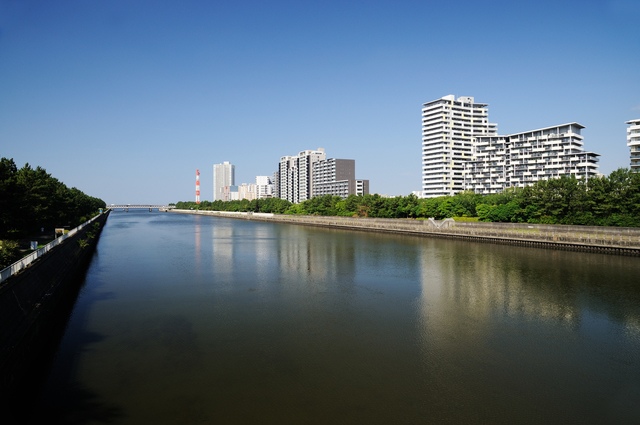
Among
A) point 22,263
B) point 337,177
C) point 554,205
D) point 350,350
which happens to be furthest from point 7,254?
point 337,177

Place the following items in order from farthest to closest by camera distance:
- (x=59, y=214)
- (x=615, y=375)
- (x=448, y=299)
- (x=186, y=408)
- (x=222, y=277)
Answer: (x=59, y=214)
(x=222, y=277)
(x=448, y=299)
(x=615, y=375)
(x=186, y=408)

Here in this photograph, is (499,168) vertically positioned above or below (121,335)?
above

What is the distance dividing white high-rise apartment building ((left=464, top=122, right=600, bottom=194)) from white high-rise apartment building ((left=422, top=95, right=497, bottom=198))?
9.60 feet

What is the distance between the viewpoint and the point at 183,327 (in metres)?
13.1

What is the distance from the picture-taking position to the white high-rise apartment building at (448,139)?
89.6 meters

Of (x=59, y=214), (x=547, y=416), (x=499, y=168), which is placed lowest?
(x=547, y=416)

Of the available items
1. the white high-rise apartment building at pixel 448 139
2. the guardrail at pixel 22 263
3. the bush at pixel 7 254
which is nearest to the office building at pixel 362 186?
the white high-rise apartment building at pixel 448 139

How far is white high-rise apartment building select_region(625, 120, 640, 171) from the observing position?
6341cm

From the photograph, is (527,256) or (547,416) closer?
(547,416)

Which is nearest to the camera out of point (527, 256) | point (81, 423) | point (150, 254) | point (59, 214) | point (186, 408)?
point (81, 423)

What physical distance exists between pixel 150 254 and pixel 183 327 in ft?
69.3

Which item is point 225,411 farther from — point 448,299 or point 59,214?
point 59,214

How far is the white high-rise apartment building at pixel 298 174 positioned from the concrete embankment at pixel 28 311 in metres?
116

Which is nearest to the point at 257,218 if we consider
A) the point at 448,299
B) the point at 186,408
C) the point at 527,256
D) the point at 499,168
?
the point at 499,168
